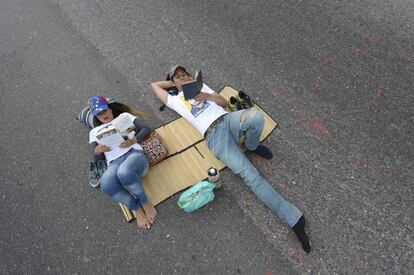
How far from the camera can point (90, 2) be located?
607 centimetres

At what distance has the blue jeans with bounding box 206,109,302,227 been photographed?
316 cm

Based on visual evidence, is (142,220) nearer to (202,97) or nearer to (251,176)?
(251,176)

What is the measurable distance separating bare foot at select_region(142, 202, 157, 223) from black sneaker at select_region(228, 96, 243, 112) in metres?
1.46

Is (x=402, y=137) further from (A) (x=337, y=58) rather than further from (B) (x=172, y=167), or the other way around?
(B) (x=172, y=167)

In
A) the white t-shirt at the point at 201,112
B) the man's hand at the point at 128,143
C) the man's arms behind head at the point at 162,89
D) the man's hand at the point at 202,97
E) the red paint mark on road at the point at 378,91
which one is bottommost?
the red paint mark on road at the point at 378,91

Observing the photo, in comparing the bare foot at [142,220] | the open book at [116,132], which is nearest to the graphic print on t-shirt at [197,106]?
the open book at [116,132]

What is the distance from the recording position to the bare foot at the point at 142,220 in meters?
3.46

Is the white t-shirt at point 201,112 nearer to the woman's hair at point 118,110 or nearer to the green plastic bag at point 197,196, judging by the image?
the woman's hair at point 118,110

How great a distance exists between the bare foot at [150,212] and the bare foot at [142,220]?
4cm

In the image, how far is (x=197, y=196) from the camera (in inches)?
133

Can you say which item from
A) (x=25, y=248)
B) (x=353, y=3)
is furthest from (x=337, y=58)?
(x=25, y=248)

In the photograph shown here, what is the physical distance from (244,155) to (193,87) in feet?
2.96

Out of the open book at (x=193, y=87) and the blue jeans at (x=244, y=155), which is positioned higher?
the open book at (x=193, y=87)

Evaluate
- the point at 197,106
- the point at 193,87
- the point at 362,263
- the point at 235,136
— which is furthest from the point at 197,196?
the point at 362,263
